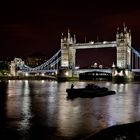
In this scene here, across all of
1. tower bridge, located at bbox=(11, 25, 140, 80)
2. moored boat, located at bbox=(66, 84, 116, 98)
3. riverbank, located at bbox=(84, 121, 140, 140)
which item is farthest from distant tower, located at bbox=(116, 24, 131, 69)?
riverbank, located at bbox=(84, 121, 140, 140)

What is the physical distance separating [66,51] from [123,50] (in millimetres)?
19917

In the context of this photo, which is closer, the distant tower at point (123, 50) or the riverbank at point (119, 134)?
the riverbank at point (119, 134)

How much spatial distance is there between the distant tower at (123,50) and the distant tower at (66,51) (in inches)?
630

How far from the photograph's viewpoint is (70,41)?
126938mm

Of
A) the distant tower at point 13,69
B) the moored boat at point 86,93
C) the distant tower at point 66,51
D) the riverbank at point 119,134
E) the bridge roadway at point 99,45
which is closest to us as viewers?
the riverbank at point 119,134

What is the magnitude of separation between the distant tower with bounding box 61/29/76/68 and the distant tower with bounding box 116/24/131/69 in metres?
16.0

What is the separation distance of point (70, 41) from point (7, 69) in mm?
34004

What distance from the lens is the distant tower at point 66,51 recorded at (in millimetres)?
121438

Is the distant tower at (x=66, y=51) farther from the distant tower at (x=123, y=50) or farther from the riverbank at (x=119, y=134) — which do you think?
the riverbank at (x=119, y=134)

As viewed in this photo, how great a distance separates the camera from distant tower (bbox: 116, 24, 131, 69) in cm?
11025

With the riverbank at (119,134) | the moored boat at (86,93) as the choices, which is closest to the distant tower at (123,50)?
the moored boat at (86,93)

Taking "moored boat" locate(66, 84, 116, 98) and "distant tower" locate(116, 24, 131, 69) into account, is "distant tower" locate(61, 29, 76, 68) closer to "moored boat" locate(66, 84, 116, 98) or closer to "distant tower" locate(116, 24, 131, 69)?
"distant tower" locate(116, 24, 131, 69)

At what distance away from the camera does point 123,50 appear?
111500 millimetres

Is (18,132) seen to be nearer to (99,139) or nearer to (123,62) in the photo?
(99,139)
